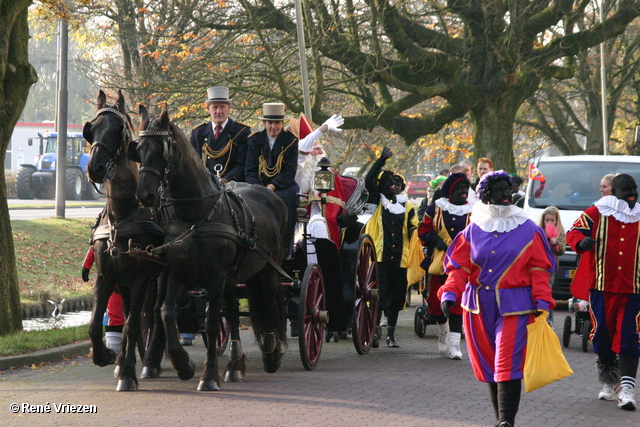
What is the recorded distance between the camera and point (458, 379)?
335 inches

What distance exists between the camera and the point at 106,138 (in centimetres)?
735

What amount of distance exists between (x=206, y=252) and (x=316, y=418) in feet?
5.81

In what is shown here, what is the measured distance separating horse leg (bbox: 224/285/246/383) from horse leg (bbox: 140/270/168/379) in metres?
0.61

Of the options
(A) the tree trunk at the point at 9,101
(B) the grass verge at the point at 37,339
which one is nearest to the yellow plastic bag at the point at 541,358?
(B) the grass verge at the point at 37,339

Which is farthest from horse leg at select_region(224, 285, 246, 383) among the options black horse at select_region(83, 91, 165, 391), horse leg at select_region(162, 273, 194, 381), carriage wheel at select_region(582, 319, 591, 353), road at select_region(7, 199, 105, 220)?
road at select_region(7, 199, 105, 220)

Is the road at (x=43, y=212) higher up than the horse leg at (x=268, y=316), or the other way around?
the road at (x=43, y=212)

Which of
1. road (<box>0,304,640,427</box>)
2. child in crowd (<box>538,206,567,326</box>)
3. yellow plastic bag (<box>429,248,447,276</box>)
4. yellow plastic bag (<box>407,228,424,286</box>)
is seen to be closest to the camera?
road (<box>0,304,640,427</box>)

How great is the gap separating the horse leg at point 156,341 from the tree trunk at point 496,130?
14.3 metres

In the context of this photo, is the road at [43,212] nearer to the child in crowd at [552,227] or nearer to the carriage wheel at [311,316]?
the child in crowd at [552,227]

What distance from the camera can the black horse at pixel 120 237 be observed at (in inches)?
292

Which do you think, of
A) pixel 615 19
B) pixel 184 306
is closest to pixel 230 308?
pixel 184 306

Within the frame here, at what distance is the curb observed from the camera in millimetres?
8781

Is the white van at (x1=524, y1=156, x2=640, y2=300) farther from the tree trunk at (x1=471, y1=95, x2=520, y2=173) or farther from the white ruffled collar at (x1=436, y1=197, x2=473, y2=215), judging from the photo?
the white ruffled collar at (x1=436, y1=197, x2=473, y2=215)

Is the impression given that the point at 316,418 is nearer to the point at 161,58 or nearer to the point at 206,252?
the point at 206,252
